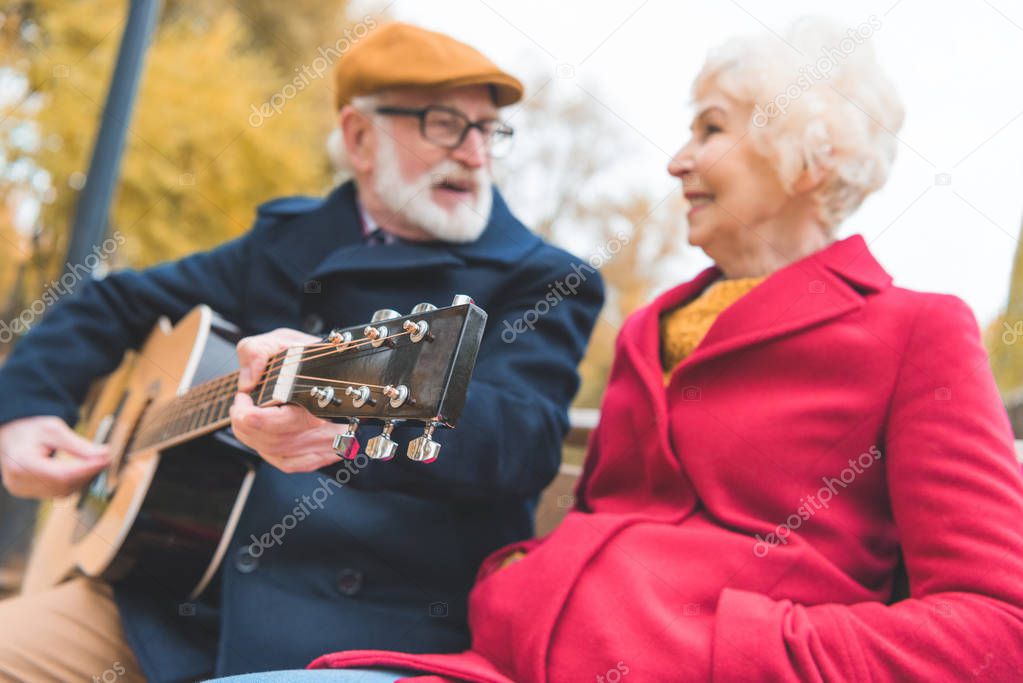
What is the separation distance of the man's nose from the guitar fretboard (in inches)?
34.1

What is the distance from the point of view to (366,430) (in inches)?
83.8

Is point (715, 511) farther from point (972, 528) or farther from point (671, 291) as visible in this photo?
point (671, 291)

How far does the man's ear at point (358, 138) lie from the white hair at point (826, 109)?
1.08 m

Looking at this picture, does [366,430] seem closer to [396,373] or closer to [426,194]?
[426,194]

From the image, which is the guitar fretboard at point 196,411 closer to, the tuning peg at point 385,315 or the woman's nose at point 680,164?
the tuning peg at point 385,315

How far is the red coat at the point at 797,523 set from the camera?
129 cm

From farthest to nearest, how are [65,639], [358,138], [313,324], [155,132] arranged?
[155,132], [358,138], [313,324], [65,639]

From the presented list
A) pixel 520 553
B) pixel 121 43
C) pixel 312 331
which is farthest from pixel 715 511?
pixel 121 43

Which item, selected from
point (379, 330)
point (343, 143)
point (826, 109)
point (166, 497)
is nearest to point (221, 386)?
point (166, 497)

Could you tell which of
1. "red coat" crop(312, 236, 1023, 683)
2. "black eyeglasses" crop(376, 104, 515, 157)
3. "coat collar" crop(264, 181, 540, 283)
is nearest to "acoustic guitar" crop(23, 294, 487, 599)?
"coat collar" crop(264, 181, 540, 283)

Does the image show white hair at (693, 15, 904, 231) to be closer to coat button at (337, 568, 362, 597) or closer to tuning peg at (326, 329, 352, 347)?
tuning peg at (326, 329, 352, 347)

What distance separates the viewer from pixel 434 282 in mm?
2186

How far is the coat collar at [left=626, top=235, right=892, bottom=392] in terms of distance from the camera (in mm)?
1636

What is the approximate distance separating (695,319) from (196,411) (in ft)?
3.61
